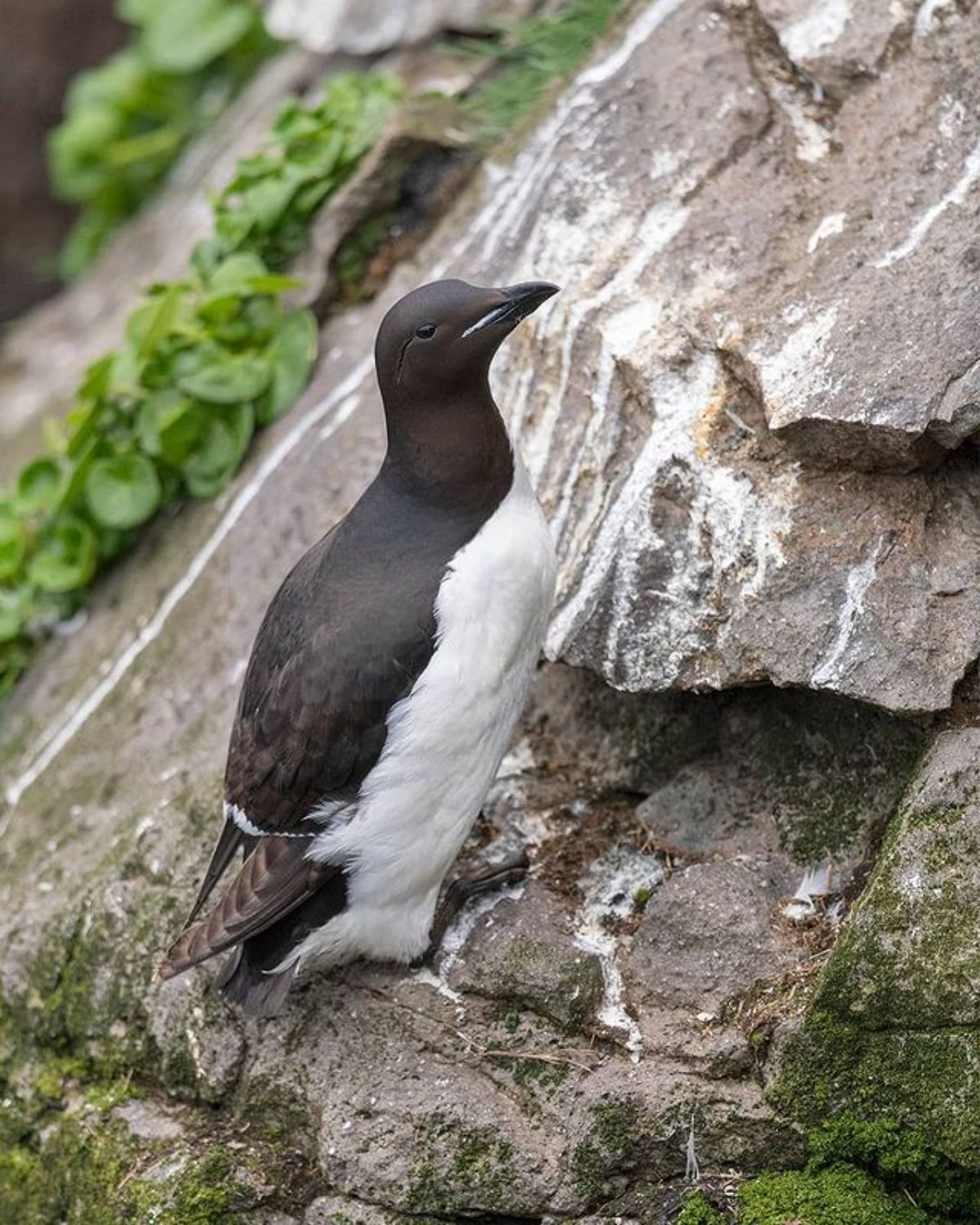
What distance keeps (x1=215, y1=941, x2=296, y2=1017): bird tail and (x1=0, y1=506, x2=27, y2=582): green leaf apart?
230cm

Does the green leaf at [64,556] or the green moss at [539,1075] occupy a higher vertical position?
the green leaf at [64,556]

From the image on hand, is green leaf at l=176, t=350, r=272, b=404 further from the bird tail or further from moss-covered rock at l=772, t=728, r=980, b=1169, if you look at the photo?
moss-covered rock at l=772, t=728, r=980, b=1169

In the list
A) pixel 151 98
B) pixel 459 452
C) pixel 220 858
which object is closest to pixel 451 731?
pixel 459 452

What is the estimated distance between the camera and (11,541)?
21.1 ft

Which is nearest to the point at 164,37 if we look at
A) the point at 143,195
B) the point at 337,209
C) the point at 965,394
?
the point at 143,195

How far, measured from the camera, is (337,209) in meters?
6.66

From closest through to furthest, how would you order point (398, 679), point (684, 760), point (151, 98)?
point (398, 679)
point (684, 760)
point (151, 98)

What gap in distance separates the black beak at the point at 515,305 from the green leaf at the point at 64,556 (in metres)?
2.51

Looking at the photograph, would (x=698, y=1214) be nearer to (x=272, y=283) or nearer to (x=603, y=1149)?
(x=603, y=1149)

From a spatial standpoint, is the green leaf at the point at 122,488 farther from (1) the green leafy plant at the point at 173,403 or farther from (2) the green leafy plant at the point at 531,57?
(2) the green leafy plant at the point at 531,57

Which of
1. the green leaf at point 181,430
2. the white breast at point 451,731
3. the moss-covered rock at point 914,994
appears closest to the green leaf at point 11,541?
the green leaf at point 181,430

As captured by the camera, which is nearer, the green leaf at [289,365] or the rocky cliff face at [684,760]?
the rocky cliff face at [684,760]

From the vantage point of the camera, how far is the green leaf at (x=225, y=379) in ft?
20.5

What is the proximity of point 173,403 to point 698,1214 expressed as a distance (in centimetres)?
333
